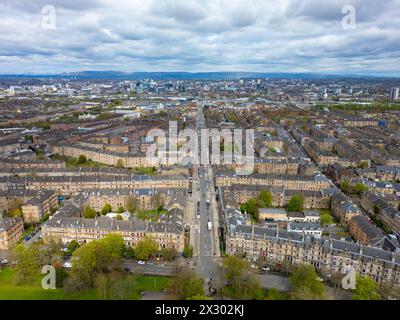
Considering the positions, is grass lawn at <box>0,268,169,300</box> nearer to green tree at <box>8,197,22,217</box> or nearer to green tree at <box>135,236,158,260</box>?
green tree at <box>135,236,158,260</box>

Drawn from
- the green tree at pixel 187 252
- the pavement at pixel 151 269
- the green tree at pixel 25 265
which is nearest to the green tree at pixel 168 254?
the pavement at pixel 151 269

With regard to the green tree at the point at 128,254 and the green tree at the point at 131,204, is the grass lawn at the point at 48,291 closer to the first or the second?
the green tree at the point at 128,254

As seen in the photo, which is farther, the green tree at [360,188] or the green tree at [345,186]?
the green tree at [345,186]

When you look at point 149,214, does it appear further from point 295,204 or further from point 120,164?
point 120,164

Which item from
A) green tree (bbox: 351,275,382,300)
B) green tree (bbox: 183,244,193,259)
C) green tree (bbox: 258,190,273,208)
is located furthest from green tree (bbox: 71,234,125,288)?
green tree (bbox: 258,190,273,208)

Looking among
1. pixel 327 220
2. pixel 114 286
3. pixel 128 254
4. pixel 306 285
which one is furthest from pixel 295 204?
pixel 114 286
